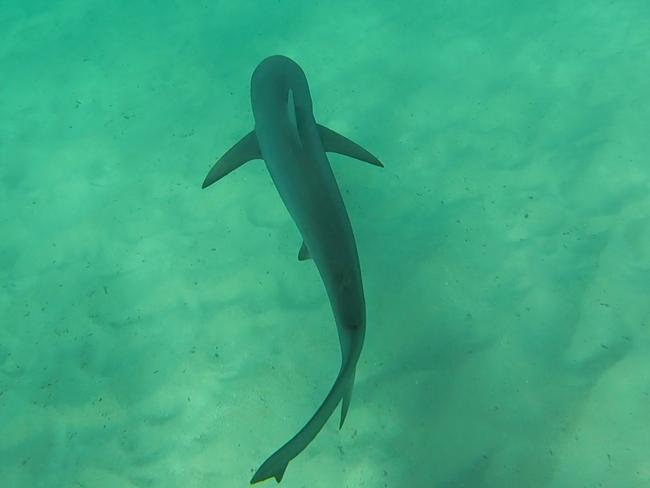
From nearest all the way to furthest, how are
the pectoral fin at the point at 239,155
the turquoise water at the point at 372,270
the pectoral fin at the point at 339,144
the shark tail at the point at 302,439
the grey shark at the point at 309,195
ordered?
the shark tail at the point at 302,439, the grey shark at the point at 309,195, the turquoise water at the point at 372,270, the pectoral fin at the point at 339,144, the pectoral fin at the point at 239,155

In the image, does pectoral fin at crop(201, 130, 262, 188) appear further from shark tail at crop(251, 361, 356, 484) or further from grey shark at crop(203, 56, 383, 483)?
shark tail at crop(251, 361, 356, 484)

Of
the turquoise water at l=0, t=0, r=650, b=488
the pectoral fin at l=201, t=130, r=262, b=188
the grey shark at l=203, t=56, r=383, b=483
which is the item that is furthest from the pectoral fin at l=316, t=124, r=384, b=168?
the turquoise water at l=0, t=0, r=650, b=488

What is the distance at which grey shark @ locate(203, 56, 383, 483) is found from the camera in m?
1.98

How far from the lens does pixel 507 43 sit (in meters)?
5.29

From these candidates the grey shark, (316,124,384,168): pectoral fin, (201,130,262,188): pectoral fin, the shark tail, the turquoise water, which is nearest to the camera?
the shark tail

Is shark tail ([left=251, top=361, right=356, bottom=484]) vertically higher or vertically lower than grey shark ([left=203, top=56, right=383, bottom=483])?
lower

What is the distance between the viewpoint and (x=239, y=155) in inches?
131

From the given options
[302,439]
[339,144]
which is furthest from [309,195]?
[302,439]

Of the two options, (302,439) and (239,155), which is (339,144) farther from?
(302,439)

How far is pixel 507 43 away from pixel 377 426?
452cm

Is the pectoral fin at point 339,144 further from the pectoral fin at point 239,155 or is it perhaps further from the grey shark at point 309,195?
the pectoral fin at point 239,155

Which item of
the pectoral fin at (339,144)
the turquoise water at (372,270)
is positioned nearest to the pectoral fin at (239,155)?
the pectoral fin at (339,144)

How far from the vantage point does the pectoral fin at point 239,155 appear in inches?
130

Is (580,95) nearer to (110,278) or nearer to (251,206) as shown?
(251,206)
